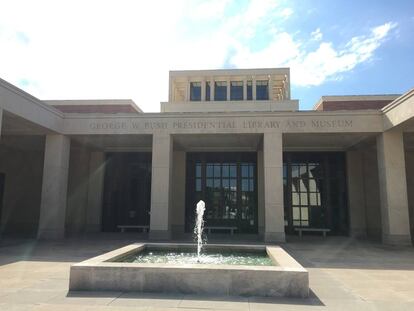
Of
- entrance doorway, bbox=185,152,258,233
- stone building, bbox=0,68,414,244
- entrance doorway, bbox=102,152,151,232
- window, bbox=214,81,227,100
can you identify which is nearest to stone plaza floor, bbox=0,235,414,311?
stone building, bbox=0,68,414,244

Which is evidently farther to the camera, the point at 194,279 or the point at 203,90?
the point at 203,90

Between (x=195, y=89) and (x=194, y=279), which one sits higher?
(x=195, y=89)

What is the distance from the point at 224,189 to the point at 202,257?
1295 cm

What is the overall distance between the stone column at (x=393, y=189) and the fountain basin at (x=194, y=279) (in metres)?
11.5

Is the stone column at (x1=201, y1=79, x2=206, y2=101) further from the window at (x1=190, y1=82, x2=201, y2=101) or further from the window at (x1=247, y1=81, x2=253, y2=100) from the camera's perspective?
the window at (x1=247, y1=81, x2=253, y2=100)

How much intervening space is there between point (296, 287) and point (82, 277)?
4.28 meters

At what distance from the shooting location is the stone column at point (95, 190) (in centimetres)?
2333

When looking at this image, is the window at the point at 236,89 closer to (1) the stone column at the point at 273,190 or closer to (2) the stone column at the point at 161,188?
(1) the stone column at the point at 273,190

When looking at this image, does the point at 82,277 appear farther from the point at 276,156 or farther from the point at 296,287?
the point at 276,156

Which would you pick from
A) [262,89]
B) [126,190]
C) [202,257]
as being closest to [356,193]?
[126,190]

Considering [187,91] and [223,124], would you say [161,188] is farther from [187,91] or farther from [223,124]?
[187,91]

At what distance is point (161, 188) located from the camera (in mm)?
18172

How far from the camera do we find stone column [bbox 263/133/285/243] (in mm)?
17438

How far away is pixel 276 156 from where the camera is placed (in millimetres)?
18016
